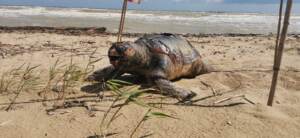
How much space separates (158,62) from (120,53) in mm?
621

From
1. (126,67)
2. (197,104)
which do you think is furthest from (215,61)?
(197,104)

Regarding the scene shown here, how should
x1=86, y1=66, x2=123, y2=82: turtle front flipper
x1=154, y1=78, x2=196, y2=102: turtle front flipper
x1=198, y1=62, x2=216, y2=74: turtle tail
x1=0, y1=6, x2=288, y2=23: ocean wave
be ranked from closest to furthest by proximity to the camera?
x1=154, y1=78, x2=196, y2=102: turtle front flipper, x1=86, y1=66, x2=123, y2=82: turtle front flipper, x1=198, y1=62, x2=216, y2=74: turtle tail, x1=0, y1=6, x2=288, y2=23: ocean wave

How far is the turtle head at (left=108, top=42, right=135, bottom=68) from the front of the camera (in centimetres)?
430

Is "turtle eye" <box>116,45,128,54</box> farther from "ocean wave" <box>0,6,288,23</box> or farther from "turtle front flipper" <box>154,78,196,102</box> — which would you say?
"ocean wave" <box>0,6,288,23</box>

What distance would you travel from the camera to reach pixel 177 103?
384 cm

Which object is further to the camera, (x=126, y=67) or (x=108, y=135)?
(x=126, y=67)

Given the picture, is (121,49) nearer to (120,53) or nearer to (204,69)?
(120,53)

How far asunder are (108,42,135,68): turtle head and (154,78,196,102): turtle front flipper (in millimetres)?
410

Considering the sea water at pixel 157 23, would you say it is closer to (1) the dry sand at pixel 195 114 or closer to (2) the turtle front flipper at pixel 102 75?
(2) the turtle front flipper at pixel 102 75

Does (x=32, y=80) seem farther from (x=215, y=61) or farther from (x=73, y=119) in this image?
(x=215, y=61)

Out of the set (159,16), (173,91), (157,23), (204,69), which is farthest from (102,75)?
(159,16)

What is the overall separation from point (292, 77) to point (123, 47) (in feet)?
7.71

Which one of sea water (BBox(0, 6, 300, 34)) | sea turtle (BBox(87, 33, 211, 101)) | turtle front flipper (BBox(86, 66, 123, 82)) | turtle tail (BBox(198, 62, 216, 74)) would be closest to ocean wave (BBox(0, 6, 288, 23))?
sea water (BBox(0, 6, 300, 34))

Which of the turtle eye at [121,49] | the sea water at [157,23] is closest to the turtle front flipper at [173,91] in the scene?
the turtle eye at [121,49]
